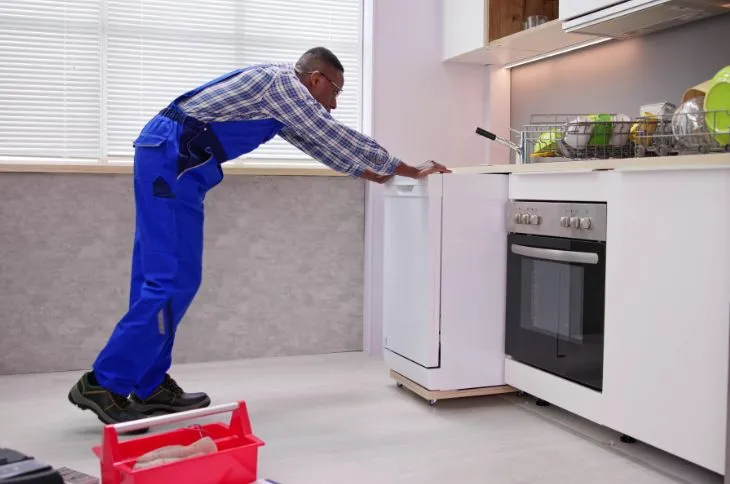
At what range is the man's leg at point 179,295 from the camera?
242 cm

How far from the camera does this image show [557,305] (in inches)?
96.0

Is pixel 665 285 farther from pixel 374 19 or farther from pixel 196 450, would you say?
pixel 374 19

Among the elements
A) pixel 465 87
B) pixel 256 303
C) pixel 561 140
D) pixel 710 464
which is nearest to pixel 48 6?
pixel 256 303

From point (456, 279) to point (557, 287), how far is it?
366 millimetres

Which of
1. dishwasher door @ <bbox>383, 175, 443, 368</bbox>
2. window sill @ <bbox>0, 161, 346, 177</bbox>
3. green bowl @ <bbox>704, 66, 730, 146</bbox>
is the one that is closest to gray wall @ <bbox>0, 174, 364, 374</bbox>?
window sill @ <bbox>0, 161, 346, 177</bbox>

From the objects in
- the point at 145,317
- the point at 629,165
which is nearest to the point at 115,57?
the point at 145,317

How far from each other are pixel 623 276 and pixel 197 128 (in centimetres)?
137

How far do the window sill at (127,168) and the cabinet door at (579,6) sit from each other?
4.20 ft

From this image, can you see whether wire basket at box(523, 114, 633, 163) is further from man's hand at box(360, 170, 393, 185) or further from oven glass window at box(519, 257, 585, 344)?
man's hand at box(360, 170, 393, 185)

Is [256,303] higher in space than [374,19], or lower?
lower

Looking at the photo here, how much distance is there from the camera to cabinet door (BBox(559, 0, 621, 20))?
254 cm

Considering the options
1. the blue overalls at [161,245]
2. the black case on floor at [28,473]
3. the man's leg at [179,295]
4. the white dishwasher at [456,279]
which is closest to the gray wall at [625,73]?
the white dishwasher at [456,279]

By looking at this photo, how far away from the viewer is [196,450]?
70.6 inches

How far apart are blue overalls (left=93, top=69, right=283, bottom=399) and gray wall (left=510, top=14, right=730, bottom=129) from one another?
151 centimetres
